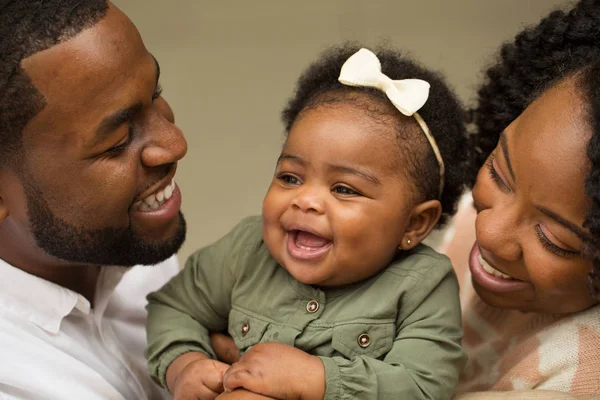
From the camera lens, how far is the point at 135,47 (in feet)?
4.91

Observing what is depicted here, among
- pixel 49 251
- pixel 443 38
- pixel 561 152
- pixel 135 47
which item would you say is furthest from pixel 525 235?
pixel 443 38

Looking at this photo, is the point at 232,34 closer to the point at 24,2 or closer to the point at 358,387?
the point at 24,2

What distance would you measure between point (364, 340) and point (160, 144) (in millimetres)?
528

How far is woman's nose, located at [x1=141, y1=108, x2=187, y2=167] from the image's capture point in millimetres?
1516

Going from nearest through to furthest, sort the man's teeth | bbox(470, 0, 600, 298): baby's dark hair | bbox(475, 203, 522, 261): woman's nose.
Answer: bbox(470, 0, 600, 298): baby's dark hair
bbox(475, 203, 522, 261): woman's nose
the man's teeth

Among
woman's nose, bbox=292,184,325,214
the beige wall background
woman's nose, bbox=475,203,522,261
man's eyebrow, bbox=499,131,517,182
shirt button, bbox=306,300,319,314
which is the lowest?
the beige wall background

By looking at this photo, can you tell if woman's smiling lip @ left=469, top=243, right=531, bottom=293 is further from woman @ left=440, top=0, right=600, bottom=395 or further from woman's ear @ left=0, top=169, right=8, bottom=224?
woman's ear @ left=0, top=169, right=8, bottom=224

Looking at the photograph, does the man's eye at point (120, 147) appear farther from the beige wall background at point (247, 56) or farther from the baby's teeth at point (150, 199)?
the beige wall background at point (247, 56)

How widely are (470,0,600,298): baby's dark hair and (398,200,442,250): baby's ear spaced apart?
20 centimetres

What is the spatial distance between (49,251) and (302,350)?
519 millimetres

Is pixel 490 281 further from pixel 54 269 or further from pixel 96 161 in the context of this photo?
pixel 54 269

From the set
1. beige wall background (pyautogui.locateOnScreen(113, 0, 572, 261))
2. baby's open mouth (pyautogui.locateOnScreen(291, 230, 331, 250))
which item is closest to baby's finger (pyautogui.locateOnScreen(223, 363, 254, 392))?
baby's open mouth (pyautogui.locateOnScreen(291, 230, 331, 250))

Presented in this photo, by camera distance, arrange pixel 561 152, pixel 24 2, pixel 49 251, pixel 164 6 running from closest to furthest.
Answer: pixel 561 152 → pixel 24 2 → pixel 49 251 → pixel 164 6

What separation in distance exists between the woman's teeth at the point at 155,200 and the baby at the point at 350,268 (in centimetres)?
20
